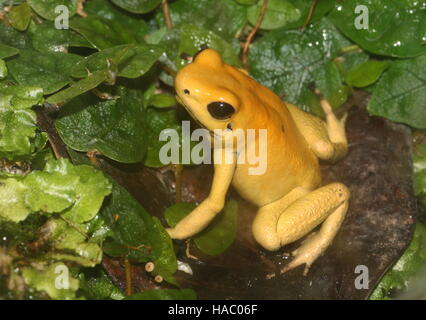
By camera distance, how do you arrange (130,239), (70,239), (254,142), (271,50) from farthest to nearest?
1. (271,50)
2. (254,142)
3. (130,239)
4. (70,239)

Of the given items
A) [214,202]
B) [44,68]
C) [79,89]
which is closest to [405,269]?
[214,202]

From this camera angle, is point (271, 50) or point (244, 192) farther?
point (271, 50)

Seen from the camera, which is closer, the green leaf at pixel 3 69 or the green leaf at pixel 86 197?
the green leaf at pixel 86 197

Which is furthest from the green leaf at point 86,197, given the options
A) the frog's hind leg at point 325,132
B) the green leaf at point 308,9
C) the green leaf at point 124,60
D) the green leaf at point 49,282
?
the green leaf at point 308,9

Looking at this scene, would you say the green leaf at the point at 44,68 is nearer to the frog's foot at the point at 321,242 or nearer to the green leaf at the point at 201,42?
the green leaf at the point at 201,42

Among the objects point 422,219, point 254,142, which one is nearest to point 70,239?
point 254,142
